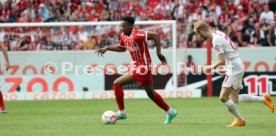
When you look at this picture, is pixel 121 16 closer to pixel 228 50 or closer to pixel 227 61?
pixel 227 61

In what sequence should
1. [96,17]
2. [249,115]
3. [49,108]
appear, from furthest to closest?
[96,17]
[49,108]
[249,115]

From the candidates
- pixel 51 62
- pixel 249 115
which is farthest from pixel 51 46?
pixel 249 115

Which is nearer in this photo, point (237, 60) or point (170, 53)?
point (237, 60)

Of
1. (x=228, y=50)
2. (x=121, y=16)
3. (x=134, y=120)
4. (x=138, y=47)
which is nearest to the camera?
(x=228, y=50)

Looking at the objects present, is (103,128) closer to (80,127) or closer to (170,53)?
(80,127)

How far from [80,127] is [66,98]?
11490 millimetres

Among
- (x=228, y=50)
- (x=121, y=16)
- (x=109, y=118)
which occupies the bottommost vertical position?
(x=109, y=118)

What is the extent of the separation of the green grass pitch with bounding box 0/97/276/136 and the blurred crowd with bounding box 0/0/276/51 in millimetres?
4072

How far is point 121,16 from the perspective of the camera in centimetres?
2775

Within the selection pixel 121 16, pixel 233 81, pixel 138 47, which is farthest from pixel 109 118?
pixel 121 16

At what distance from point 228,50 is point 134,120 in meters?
3.02

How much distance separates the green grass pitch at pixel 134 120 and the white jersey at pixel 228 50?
1095 mm

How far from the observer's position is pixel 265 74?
2436 centimetres

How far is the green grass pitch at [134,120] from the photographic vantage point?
39.3 feet
